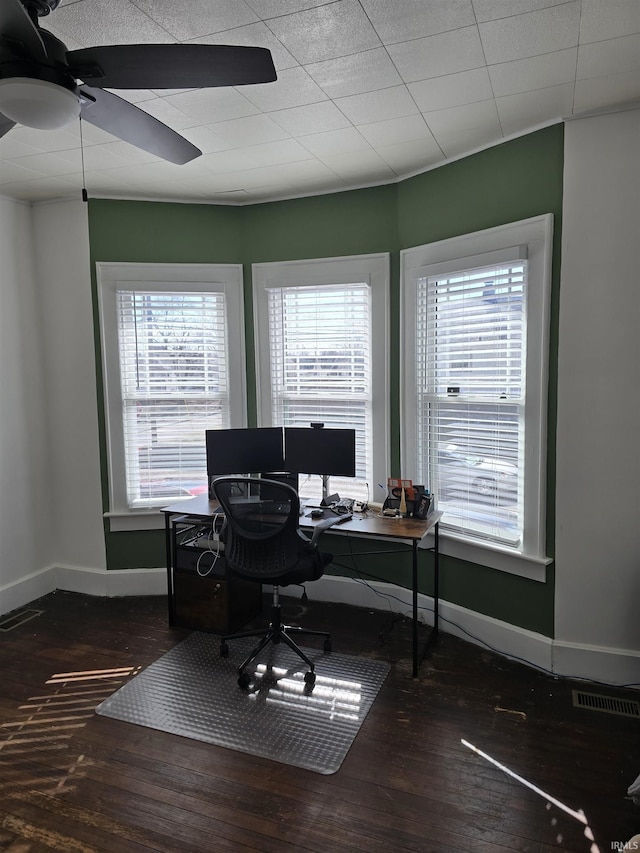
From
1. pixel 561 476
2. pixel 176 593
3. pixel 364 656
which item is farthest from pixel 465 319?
pixel 176 593

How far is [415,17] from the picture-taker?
196cm

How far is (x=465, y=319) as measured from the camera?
3330 millimetres

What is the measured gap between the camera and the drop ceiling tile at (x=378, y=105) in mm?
2529

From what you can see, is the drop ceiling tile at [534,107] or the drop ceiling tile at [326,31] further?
the drop ceiling tile at [534,107]

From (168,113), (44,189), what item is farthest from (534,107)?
(44,189)

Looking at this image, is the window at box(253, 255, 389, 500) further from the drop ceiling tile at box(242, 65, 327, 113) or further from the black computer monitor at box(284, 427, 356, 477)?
the drop ceiling tile at box(242, 65, 327, 113)

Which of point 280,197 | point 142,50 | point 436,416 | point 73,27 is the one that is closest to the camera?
point 142,50

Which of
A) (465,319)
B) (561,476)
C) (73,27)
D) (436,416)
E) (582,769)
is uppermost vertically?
(73,27)

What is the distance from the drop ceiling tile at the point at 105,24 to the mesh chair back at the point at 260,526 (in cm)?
190

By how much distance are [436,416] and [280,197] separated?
6.30ft

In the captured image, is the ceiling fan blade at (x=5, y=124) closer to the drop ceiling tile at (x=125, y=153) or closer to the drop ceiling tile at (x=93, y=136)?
the drop ceiling tile at (x=93, y=136)

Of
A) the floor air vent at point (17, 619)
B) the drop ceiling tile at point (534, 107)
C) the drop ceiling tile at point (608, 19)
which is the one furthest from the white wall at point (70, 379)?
the drop ceiling tile at point (608, 19)

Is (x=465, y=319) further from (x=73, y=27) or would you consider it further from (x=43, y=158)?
(x=43, y=158)

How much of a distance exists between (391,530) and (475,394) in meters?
0.95
